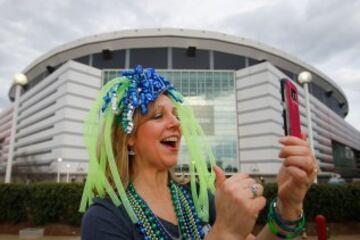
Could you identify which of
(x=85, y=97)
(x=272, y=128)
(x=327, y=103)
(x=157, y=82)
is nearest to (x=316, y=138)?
(x=327, y=103)

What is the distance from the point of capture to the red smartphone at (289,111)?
128 cm

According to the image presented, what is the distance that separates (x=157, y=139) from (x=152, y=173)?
0.21 m

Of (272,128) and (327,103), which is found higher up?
(327,103)

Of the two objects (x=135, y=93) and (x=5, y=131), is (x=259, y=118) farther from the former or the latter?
(x=5, y=131)

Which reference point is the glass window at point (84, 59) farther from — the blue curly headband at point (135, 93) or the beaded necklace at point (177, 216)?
the beaded necklace at point (177, 216)

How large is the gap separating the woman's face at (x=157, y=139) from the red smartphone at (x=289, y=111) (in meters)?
0.69

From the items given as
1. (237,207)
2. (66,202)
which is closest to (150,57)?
(66,202)

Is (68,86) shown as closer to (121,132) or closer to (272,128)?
(272,128)

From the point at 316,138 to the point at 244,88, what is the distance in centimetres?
3083

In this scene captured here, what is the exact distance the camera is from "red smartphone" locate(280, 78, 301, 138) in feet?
4.21

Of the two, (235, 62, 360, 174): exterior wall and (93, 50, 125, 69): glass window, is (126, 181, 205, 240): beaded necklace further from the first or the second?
(93, 50, 125, 69): glass window

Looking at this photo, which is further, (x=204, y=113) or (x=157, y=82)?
(x=204, y=113)

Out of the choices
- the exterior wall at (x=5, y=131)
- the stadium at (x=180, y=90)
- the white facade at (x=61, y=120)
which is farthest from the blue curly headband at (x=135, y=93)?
the exterior wall at (x=5, y=131)

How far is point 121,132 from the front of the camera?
1783 millimetres
